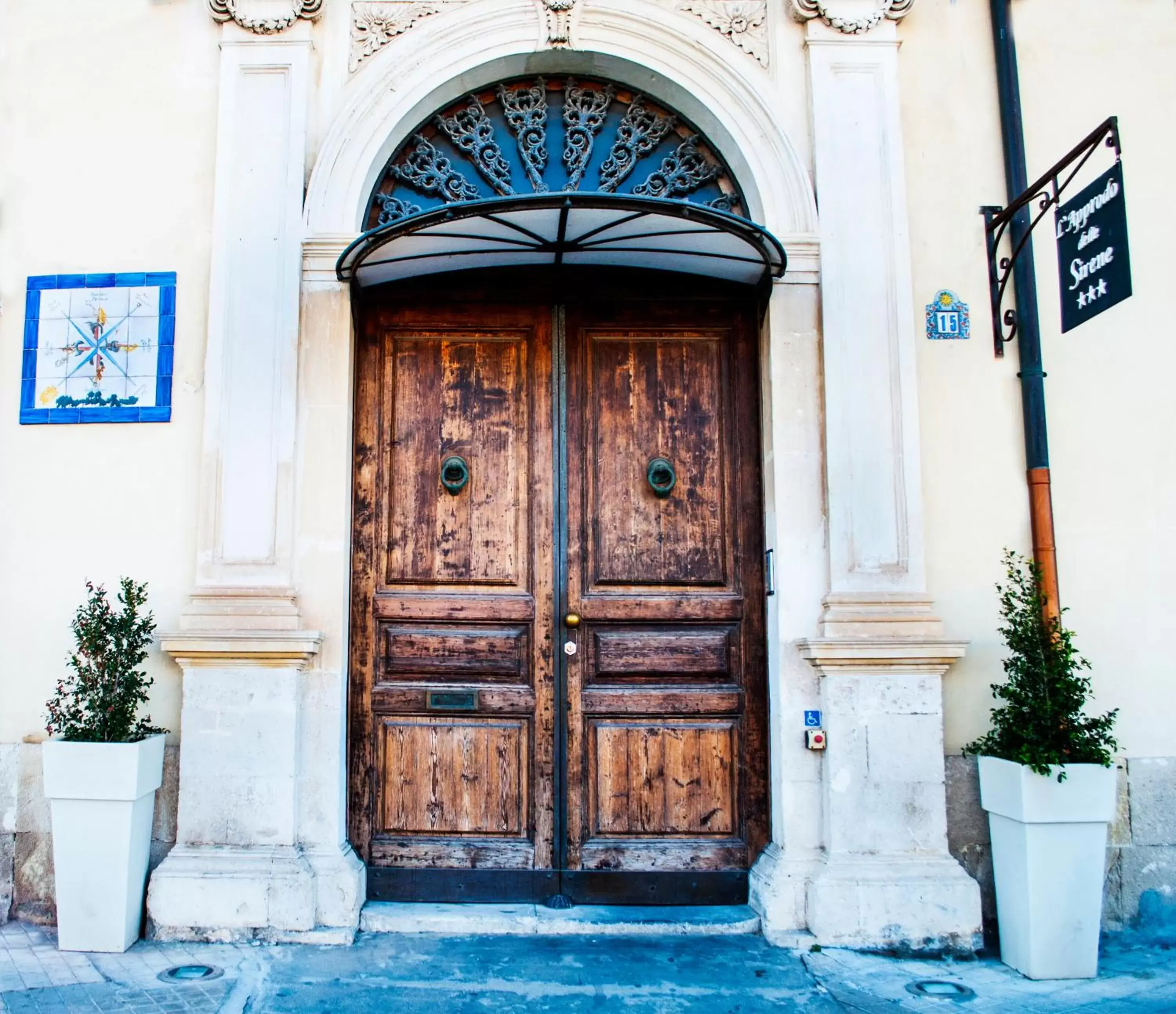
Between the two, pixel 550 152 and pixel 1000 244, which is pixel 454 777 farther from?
pixel 1000 244

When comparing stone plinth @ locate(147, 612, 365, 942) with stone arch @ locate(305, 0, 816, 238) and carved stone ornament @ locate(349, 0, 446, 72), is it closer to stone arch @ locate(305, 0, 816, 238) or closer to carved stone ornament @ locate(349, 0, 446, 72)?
stone arch @ locate(305, 0, 816, 238)

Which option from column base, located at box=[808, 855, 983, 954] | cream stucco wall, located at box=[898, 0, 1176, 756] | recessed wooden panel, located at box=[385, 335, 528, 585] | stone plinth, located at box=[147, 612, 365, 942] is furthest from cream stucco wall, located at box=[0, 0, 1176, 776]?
column base, located at box=[808, 855, 983, 954]

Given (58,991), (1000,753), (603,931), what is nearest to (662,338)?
(1000,753)

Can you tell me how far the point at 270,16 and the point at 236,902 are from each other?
4.30 m

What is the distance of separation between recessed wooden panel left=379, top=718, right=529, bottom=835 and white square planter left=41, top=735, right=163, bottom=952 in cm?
113

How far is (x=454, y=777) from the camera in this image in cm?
461

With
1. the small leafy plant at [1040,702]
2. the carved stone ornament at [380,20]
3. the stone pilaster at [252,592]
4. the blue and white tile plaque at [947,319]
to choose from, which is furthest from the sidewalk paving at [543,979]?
the carved stone ornament at [380,20]

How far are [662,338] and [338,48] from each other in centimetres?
225

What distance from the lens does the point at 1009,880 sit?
4023 millimetres

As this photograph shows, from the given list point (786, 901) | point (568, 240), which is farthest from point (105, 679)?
point (786, 901)

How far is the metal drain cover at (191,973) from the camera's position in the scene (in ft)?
Result: 12.3

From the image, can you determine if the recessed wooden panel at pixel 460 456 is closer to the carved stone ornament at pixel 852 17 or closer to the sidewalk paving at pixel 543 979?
the sidewalk paving at pixel 543 979

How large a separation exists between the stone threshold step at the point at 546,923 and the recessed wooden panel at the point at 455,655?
1077 mm

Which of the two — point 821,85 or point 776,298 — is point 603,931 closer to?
point 776,298
